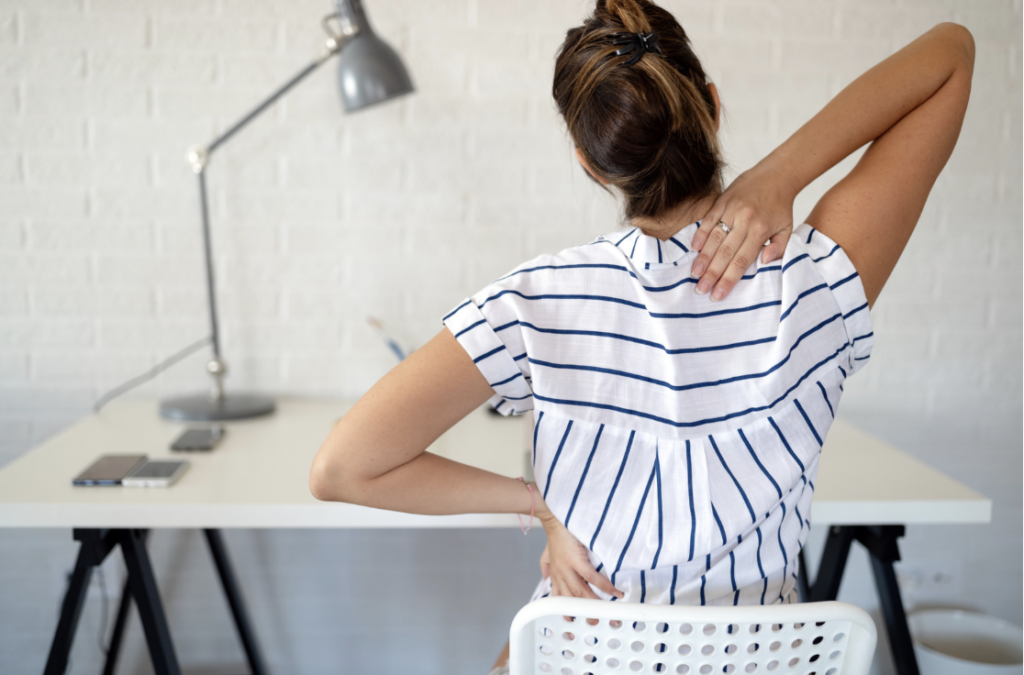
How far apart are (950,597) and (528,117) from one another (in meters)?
1.55

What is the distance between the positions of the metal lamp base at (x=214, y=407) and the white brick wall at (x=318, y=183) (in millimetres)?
131

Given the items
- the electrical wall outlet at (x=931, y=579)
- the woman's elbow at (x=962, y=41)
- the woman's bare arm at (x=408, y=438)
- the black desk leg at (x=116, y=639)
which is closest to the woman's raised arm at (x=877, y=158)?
the woman's elbow at (x=962, y=41)

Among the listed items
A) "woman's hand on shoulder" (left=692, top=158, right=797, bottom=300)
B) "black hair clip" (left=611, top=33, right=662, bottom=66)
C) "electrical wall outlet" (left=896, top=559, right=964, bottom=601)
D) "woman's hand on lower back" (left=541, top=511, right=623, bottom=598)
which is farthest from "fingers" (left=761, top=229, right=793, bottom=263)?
"electrical wall outlet" (left=896, top=559, right=964, bottom=601)

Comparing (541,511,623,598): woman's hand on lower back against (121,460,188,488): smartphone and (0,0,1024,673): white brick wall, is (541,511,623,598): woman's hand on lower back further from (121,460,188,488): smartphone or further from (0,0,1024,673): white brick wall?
(0,0,1024,673): white brick wall

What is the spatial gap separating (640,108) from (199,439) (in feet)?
3.30

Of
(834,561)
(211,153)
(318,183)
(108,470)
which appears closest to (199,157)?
(211,153)

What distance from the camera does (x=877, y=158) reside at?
0.77 meters

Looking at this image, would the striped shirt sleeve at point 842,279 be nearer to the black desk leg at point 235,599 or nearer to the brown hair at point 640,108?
the brown hair at point 640,108

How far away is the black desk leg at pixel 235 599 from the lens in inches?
60.0

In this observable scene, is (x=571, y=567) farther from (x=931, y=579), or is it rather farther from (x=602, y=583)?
(x=931, y=579)

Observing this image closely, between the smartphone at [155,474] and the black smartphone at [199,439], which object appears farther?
the black smartphone at [199,439]

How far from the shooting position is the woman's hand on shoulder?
67 cm

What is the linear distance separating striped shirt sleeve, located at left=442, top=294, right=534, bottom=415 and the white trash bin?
1.37 m

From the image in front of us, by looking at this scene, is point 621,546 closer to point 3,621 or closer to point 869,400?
point 869,400
